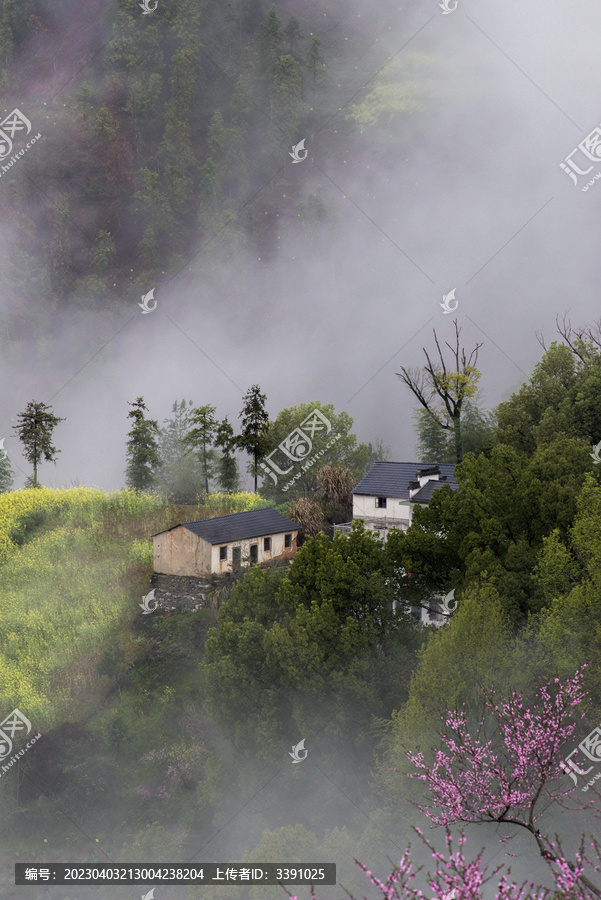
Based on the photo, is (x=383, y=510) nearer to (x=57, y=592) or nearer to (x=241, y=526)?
(x=241, y=526)

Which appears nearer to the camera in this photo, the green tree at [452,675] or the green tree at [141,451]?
the green tree at [452,675]

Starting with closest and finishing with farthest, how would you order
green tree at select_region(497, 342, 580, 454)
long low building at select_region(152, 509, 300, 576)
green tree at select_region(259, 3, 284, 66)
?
long low building at select_region(152, 509, 300, 576) < green tree at select_region(497, 342, 580, 454) < green tree at select_region(259, 3, 284, 66)

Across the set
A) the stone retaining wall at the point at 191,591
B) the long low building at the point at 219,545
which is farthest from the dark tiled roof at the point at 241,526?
the stone retaining wall at the point at 191,591

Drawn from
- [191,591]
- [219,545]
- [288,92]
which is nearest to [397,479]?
[219,545]

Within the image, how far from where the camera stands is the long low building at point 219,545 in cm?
3008

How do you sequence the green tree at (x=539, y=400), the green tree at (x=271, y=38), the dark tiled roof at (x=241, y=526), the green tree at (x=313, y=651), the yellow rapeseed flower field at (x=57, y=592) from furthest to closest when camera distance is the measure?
the green tree at (x=271, y=38) → the green tree at (x=539, y=400) → the dark tiled roof at (x=241, y=526) → the yellow rapeseed flower field at (x=57, y=592) → the green tree at (x=313, y=651)

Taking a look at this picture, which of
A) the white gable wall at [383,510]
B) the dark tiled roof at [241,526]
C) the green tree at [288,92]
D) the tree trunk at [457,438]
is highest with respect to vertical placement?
the green tree at [288,92]

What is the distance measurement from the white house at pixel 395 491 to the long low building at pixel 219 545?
274cm

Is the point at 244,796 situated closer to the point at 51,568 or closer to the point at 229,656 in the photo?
the point at 229,656

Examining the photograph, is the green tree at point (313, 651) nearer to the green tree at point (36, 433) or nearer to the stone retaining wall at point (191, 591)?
the stone retaining wall at point (191, 591)

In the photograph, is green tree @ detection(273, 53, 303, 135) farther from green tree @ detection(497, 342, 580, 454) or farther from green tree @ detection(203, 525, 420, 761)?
green tree @ detection(203, 525, 420, 761)

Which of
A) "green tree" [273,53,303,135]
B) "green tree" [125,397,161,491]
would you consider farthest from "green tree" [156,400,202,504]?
"green tree" [273,53,303,135]

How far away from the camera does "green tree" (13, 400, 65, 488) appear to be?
40000 millimetres

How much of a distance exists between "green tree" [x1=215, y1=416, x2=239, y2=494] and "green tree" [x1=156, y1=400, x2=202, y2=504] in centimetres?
150
